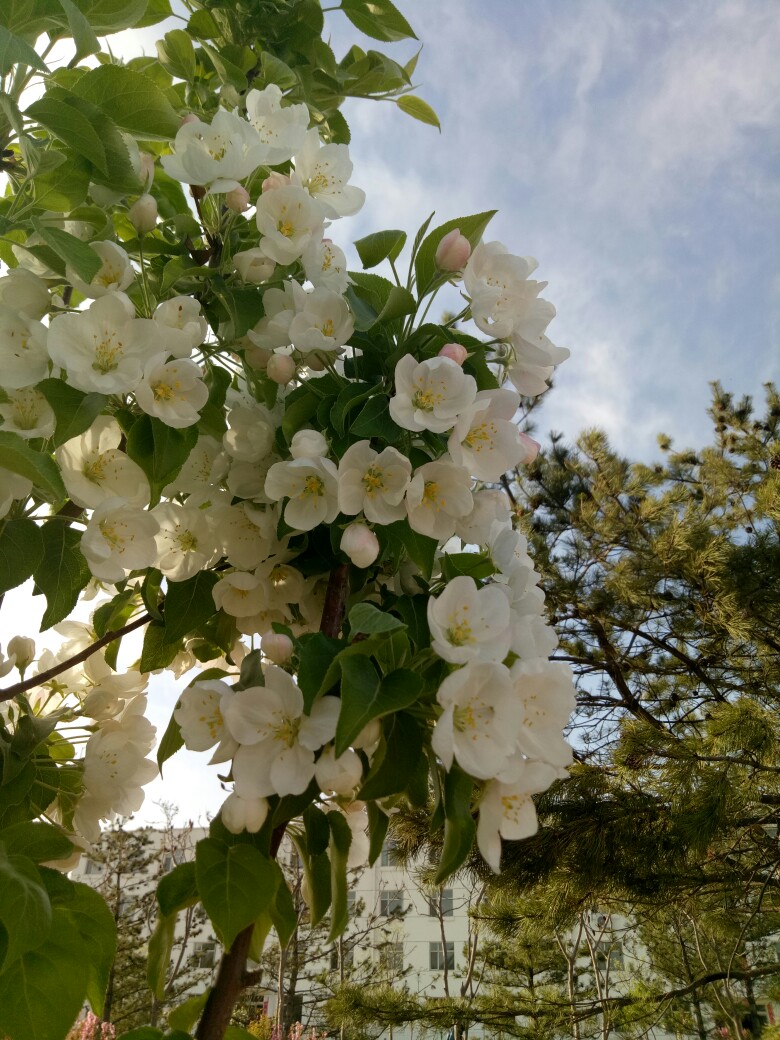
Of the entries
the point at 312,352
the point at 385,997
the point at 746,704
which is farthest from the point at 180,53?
the point at 385,997

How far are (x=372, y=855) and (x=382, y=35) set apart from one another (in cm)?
82

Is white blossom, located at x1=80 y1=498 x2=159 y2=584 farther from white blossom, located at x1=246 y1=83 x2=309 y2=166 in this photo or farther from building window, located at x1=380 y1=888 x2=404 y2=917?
building window, located at x1=380 y1=888 x2=404 y2=917

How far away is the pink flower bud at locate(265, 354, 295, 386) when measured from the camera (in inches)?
24.6

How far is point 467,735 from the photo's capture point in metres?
0.46

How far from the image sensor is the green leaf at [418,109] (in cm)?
93

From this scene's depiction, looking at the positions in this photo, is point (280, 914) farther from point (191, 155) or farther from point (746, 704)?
point (746, 704)

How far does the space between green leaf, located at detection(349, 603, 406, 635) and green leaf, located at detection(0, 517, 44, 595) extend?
254 millimetres

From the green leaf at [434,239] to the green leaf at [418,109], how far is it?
1.22ft

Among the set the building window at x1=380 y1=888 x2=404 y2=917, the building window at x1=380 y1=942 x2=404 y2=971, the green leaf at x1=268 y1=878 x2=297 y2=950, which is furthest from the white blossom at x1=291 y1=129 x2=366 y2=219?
the building window at x1=380 y1=888 x2=404 y2=917

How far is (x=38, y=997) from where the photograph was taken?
0.51 m

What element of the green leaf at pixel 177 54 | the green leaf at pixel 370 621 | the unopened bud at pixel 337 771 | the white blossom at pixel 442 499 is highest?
the green leaf at pixel 177 54

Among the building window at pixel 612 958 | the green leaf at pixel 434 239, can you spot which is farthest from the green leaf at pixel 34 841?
the building window at pixel 612 958

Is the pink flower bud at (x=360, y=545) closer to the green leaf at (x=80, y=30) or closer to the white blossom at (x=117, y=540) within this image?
the white blossom at (x=117, y=540)

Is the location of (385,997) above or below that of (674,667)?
below
